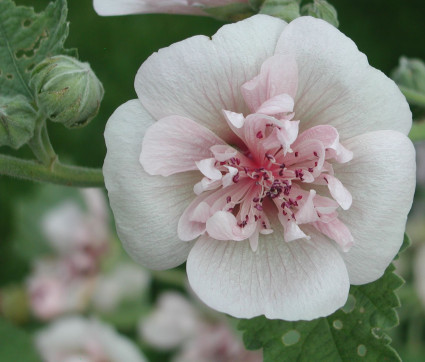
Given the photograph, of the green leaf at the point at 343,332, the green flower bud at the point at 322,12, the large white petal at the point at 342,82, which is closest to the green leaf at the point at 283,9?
the green flower bud at the point at 322,12

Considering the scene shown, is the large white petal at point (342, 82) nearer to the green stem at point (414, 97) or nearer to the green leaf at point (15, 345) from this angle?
the green stem at point (414, 97)

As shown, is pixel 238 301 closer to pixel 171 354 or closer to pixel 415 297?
pixel 415 297

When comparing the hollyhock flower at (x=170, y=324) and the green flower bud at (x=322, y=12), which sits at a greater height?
the green flower bud at (x=322, y=12)

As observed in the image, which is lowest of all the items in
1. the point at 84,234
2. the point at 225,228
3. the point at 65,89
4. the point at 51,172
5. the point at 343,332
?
the point at 84,234

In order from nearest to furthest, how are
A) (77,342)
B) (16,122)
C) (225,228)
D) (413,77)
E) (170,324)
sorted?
(225,228), (16,122), (413,77), (77,342), (170,324)

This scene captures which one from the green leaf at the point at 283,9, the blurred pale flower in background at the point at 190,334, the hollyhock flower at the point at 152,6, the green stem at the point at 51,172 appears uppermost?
the green leaf at the point at 283,9

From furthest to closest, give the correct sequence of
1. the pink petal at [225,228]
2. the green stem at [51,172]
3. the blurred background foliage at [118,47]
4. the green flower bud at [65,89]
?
the blurred background foliage at [118,47] < the green stem at [51,172] < the green flower bud at [65,89] < the pink petal at [225,228]

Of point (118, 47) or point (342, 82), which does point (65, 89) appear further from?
point (118, 47)

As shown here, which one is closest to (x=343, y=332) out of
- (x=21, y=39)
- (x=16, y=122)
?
(x=16, y=122)
